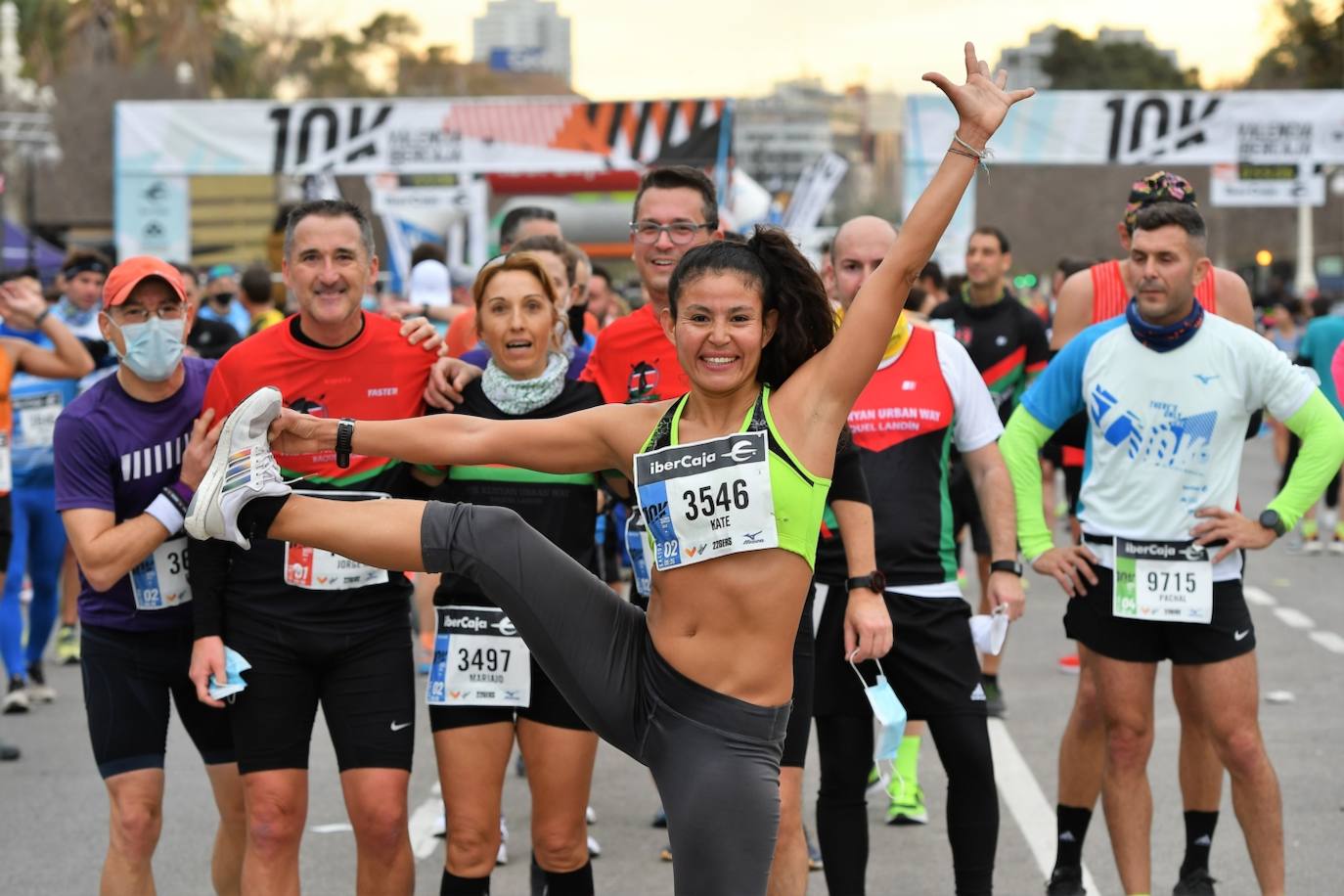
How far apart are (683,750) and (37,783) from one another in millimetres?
4964

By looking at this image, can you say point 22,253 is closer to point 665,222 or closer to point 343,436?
point 665,222

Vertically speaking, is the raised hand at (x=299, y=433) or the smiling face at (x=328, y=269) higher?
the smiling face at (x=328, y=269)

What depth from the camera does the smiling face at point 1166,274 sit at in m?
5.49

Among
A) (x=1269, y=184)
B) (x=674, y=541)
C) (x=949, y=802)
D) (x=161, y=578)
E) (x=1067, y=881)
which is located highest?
(x=1269, y=184)

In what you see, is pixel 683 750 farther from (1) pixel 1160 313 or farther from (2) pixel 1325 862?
(2) pixel 1325 862

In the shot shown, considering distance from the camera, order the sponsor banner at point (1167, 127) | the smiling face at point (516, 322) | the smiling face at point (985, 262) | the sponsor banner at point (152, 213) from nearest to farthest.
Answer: the smiling face at point (516, 322) < the smiling face at point (985, 262) < the sponsor banner at point (1167, 127) < the sponsor banner at point (152, 213)

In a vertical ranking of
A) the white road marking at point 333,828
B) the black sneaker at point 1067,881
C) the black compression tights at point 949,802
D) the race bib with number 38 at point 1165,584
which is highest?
the race bib with number 38 at point 1165,584

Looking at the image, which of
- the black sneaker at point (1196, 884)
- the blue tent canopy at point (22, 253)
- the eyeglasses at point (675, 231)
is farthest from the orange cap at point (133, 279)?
the blue tent canopy at point (22, 253)

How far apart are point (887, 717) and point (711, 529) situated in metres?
1.16

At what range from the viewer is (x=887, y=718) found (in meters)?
4.91

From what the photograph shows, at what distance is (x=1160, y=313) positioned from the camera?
551cm

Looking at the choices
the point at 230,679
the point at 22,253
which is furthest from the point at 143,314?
the point at 22,253

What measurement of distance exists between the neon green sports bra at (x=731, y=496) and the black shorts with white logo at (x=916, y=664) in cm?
148

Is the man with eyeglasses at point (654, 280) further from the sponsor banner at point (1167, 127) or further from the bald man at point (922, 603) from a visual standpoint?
the sponsor banner at point (1167, 127)
